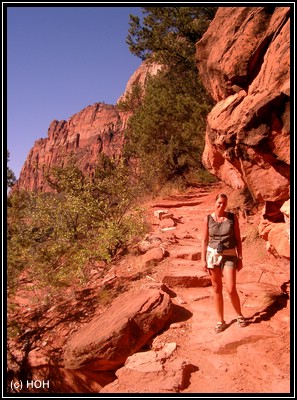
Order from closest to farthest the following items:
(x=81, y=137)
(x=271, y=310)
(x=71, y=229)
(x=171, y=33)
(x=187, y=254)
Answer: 1. (x=271, y=310)
2. (x=187, y=254)
3. (x=71, y=229)
4. (x=171, y=33)
5. (x=81, y=137)

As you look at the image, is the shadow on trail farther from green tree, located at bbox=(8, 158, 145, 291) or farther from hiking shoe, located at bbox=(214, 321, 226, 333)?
green tree, located at bbox=(8, 158, 145, 291)

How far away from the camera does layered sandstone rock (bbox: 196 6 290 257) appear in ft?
14.1

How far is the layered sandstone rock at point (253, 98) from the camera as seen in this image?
14.1 ft

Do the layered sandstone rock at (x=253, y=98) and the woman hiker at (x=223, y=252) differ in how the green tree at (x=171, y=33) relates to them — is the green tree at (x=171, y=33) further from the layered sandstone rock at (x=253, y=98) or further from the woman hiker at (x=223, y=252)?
the woman hiker at (x=223, y=252)

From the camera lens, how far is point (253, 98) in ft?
16.3

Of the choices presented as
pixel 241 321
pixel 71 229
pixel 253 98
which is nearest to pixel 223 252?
pixel 241 321

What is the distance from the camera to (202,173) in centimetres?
1398

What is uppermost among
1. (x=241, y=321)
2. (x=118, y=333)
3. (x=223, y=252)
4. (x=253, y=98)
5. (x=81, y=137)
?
(x=81, y=137)

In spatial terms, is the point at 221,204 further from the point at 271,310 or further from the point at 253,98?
the point at 253,98

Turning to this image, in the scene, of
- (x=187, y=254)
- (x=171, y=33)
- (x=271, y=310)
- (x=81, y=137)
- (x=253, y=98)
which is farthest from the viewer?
(x=81, y=137)

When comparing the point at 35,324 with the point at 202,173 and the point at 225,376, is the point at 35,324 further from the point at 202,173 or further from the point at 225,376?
the point at 202,173

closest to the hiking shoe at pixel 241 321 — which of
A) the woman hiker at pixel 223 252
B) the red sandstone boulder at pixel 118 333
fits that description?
the woman hiker at pixel 223 252

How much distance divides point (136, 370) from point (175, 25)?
1261cm
